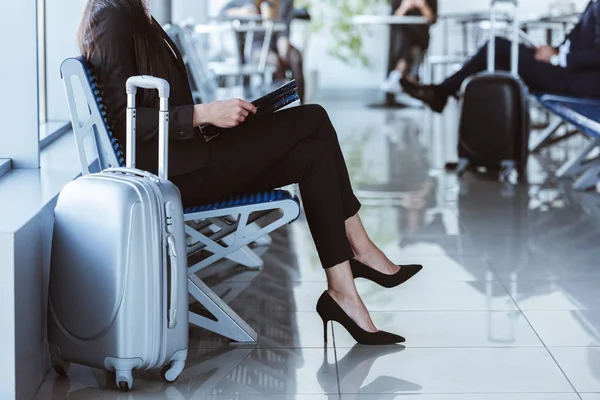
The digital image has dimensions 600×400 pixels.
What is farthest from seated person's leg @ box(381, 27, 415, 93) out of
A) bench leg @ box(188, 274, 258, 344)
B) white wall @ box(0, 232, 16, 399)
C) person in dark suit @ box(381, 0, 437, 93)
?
white wall @ box(0, 232, 16, 399)

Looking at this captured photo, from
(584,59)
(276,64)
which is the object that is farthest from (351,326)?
(276,64)

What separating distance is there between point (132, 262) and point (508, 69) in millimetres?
4519

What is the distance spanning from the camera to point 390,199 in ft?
16.6

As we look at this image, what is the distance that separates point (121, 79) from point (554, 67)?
152 inches

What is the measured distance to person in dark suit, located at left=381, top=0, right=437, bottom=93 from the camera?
10.7 m

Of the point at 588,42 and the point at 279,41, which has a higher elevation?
the point at 588,42

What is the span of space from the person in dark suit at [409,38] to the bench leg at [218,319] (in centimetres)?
806

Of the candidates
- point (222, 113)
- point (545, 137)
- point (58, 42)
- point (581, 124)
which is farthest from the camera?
point (545, 137)

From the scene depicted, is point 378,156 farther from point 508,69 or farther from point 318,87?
point 318,87

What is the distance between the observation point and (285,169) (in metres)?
2.74

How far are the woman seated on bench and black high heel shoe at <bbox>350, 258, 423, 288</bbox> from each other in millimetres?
172

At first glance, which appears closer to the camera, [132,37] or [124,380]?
[124,380]

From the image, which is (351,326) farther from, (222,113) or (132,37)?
(132,37)

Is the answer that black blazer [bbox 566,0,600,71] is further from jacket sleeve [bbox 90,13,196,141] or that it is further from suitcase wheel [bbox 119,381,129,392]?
suitcase wheel [bbox 119,381,129,392]
